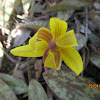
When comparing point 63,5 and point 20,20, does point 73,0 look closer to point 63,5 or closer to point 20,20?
point 63,5

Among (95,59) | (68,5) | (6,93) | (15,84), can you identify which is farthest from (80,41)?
(6,93)

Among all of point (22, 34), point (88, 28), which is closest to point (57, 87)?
point (22, 34)

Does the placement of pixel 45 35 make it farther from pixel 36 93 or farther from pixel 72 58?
pixel 36 93

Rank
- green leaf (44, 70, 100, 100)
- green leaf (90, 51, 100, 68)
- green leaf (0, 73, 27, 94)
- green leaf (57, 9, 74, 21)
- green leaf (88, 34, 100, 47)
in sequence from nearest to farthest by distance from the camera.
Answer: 1. green leaf (44, 70, 100, 100)
2. green leaf (0, 73, 27, 94)
3. green leaf (90, 51, 100, 68)
4. green leaf (88, 34, 100, 47)
5. green leaf (57, 9, 74, 21)

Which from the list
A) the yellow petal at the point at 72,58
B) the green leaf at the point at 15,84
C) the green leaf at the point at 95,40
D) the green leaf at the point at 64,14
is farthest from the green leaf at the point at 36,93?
the green leaf at the point at 64,14

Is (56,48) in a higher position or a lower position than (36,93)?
higher

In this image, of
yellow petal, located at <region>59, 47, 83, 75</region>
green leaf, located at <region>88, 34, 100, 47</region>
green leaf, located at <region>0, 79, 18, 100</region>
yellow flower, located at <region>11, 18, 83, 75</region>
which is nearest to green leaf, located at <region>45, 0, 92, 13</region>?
green leaf, located at <region>88, 34, 100, 47</region>

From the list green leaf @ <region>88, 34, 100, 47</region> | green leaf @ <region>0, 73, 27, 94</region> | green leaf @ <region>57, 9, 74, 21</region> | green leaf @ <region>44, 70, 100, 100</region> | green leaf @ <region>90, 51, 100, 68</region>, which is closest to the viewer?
green leaf @ <region>44, 70, 100, 100</region>

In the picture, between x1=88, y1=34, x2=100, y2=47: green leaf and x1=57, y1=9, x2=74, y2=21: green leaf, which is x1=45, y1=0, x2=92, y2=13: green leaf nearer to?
x1=57, y1=9, x2=74, y2=21: green leaf
